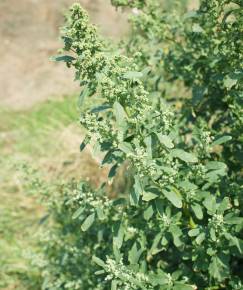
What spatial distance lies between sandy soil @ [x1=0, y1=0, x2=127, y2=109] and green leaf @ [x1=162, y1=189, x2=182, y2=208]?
5.65m

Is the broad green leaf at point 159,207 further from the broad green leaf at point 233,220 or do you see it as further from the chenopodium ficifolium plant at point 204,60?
the chenopodium ficifolium plant at point 204,60

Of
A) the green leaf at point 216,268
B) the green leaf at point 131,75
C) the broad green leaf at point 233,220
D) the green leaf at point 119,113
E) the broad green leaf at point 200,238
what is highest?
the green leaf at point 131,75

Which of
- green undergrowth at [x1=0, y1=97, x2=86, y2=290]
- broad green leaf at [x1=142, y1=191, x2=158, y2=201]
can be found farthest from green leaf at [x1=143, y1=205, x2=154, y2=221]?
green undergrowth at [x1=0, y1=97, x2=86, y2=290]

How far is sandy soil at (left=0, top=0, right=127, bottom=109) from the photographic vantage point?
313 inches

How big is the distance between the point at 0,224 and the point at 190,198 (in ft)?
9.31

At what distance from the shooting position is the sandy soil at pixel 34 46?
313 inches

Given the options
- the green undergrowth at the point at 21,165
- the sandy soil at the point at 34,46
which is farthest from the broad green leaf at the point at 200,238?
the sandy soil at the point at 34,46

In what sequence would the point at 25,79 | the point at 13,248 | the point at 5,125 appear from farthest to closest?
the point at 25,79
the point at 5,125
the point at 13,248

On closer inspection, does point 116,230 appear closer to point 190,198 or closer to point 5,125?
point 190,198

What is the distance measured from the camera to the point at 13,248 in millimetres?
4270

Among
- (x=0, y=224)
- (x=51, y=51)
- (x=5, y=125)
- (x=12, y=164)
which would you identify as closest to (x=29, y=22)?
(x=51, y=51)

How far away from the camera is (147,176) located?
2012 mm

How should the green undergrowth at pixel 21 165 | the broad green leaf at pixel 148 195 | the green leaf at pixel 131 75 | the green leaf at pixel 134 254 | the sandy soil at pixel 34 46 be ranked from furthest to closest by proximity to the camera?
the sandy soil at pixel 34 46 → the green undergrowth at pixel 21 165 → the green leaf at pixel 134 254 → the broad green leaf at pixel 148 195 → the green leaf at pixel 131 75

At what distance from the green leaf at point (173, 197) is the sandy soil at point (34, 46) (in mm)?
5654
